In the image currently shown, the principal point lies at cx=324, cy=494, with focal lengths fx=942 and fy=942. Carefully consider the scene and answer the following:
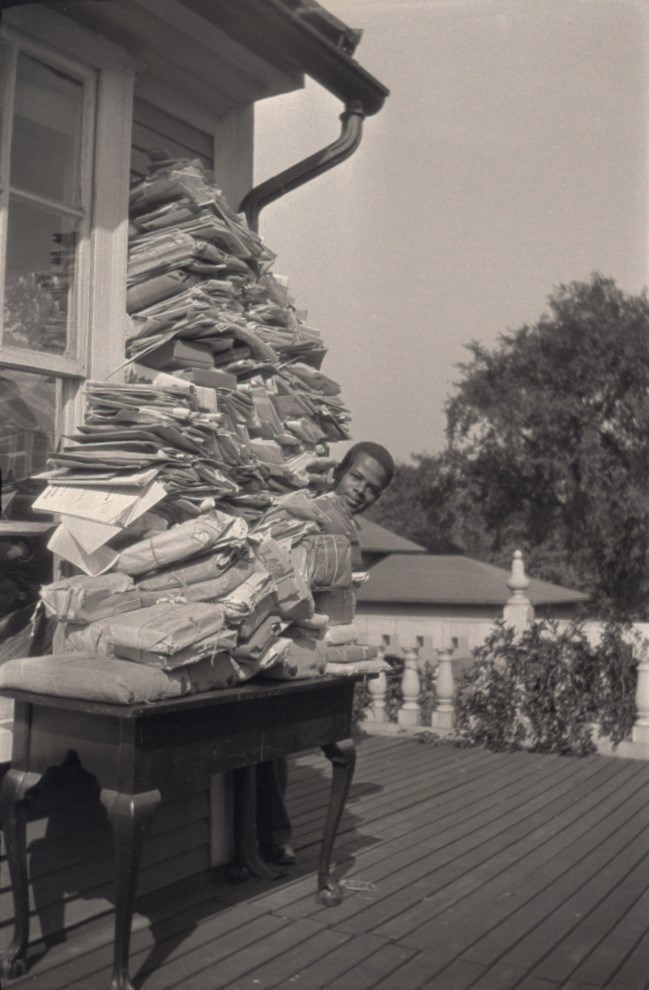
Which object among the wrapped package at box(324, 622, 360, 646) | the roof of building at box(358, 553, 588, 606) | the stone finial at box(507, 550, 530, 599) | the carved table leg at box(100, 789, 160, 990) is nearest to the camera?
the carved table leg at box(100, 789, 160, 990)

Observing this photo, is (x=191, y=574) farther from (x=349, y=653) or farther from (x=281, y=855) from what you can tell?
(x=281, y=855)

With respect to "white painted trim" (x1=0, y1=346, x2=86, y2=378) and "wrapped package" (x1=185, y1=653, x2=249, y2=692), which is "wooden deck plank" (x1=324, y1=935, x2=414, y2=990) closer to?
"wrapped package" (x1=185, y1=653, x2=249, y2=692)

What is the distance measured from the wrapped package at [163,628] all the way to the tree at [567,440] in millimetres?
27595

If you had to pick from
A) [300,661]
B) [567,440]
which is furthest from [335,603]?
[567,440]

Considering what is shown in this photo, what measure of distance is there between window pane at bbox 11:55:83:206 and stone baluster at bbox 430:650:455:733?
197 inches

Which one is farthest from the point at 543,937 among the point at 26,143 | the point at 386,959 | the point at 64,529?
the point at 26,143

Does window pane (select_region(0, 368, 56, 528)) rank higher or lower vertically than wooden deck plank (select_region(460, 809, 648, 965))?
higher

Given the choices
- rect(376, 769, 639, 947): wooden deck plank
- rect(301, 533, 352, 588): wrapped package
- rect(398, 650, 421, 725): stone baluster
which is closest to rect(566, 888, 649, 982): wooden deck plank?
rect(376, 769, 639, 947): wooden deck plank

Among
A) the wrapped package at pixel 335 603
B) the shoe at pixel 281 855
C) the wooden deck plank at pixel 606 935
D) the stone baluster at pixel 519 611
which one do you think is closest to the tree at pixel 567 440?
the stone baluster at pixel 519 611

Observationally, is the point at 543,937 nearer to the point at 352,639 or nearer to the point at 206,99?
the point at 352,639

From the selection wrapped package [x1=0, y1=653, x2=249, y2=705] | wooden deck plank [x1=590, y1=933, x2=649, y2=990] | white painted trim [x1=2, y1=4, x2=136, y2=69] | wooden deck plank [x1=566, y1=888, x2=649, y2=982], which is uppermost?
white painted trim [x1=2, y1=4, x2=136, y2=69]

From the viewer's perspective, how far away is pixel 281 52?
411cm

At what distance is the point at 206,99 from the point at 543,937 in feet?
11.9

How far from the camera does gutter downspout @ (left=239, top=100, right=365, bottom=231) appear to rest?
4344 millimetres
